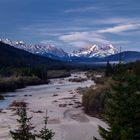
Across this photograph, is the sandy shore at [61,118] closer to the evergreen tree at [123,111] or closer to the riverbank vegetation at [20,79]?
the riverbank vegetation at [20,79]

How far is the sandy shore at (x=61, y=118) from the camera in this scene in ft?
202

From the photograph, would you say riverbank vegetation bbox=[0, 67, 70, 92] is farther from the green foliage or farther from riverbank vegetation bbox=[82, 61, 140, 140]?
riverbank vegetation bbox=[82, 61, 140, 140]

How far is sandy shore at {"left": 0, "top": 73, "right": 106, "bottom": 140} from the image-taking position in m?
61.7

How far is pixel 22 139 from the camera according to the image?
78.3 ft

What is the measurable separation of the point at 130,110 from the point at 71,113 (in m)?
57.5

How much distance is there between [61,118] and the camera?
78.2 meters

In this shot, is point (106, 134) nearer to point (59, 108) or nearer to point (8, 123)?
point (8, 123)

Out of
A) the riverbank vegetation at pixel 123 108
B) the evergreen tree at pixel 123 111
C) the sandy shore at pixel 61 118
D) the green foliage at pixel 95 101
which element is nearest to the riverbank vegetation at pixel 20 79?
the sandy shore at pixel 61 118

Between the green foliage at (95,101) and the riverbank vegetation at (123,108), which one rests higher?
the riverbank vegetation at (123,108)

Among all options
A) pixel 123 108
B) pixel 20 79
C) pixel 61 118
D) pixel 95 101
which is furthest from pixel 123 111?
pixel 20 79

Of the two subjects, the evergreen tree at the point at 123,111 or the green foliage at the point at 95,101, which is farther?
the green foliage at the point at 95,101

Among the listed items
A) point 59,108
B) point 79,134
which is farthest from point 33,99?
point 79,134

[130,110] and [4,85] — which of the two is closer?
[130,110]

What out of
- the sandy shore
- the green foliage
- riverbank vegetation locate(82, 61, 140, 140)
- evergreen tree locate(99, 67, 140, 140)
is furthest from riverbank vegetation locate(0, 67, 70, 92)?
evergreen tree locate(99, 67, 140, 140)
